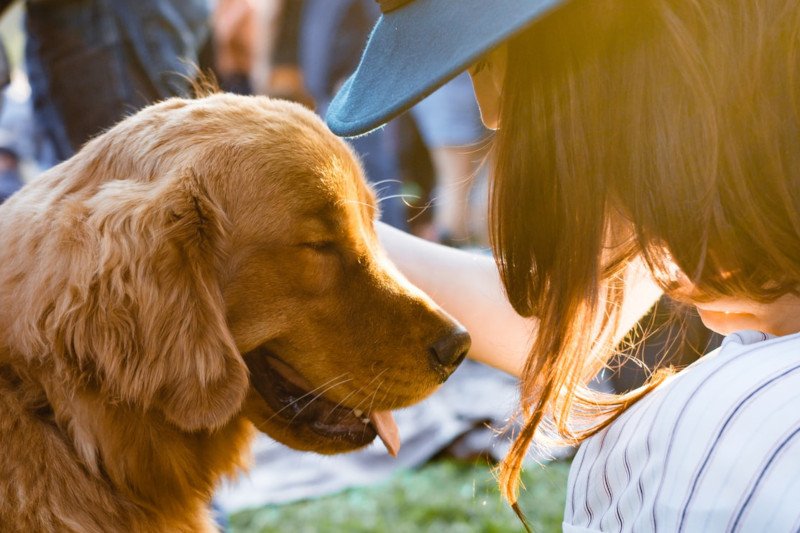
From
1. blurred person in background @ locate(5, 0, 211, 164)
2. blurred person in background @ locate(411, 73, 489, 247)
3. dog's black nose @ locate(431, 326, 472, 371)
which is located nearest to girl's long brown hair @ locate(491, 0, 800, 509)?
dog's black nose @ locate(431, 326, 472, 371)

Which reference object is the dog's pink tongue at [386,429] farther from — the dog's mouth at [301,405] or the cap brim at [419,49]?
the cap brim at [419,49]

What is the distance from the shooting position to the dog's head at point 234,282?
6.51 ft

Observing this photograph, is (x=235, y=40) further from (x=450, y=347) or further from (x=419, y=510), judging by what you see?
(x=450, y=347)

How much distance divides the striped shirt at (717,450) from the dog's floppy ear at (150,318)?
0.94 m

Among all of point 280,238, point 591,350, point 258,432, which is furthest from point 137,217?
point 591,350

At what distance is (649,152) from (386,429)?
131cm

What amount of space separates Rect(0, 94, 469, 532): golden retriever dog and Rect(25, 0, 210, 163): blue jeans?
4.70ft

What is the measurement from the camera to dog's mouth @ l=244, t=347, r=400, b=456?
7.53 feet

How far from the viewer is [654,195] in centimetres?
150

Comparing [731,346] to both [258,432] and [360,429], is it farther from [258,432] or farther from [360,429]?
[258,432]

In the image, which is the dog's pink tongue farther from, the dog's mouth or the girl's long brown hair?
the girl's long brown hair

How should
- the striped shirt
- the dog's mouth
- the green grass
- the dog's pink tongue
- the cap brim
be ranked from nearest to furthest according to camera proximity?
1. the striped shirt
2. the cap brim
3. the dog's mouth
4. the dog's pink tongue
5. the green grass

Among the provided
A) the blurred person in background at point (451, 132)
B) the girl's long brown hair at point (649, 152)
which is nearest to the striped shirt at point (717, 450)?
the girl's long brown hair at point (649, 152)

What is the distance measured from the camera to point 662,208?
4.89ft
